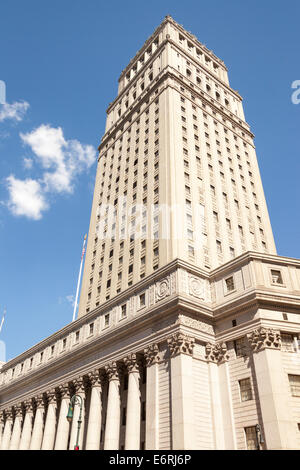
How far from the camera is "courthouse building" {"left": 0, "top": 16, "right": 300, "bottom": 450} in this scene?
30891mm

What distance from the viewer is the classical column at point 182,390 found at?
28.7m

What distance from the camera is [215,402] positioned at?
106ft

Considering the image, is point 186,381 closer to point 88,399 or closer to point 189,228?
point 88,399

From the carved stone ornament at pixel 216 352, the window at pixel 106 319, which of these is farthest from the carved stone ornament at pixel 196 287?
the window at pixel 106 319

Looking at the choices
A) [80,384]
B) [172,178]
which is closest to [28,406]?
[80,384]

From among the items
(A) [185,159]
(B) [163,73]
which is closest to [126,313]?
(A) [185,159]

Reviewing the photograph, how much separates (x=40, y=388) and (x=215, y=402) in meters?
26.2

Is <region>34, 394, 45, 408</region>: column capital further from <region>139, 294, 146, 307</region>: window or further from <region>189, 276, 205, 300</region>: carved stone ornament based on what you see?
<region>189, 276, 205, 300</region>: carved stone ornament

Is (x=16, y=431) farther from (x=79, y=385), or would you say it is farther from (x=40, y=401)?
(x=79, y=385)

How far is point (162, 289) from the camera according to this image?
37031 mm

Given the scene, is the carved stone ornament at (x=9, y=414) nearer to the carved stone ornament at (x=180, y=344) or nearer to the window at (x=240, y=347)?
the carved stone ornament at (x=180, y=344)

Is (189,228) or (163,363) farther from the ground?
(189,228)

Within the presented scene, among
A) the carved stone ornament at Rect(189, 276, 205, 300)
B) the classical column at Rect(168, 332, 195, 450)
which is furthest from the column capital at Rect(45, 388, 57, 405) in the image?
the carved stone ornament at Rect(189, 276, 205, 300)

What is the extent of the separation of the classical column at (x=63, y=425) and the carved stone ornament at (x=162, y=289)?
1690cm
